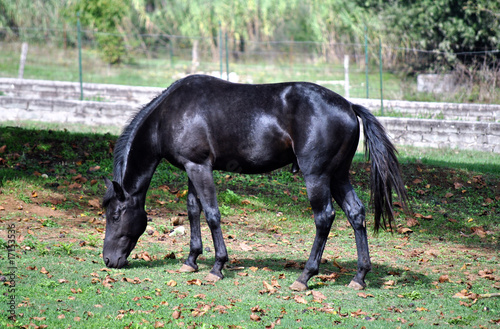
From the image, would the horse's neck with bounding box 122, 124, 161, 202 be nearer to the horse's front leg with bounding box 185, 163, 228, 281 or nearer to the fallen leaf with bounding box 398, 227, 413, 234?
the horse's front leg with bounding box 185, 163, 228, 281

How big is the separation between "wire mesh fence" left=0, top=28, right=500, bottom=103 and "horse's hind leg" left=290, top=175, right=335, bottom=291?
1143cm

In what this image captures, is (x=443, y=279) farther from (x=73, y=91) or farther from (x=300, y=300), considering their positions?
(x=73, y=91)

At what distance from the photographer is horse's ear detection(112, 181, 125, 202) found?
5.68m

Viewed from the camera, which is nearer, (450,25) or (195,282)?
(195,282)

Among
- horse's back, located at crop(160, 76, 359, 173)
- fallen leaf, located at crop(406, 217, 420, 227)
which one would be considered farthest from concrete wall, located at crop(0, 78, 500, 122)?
horse's back, located at crop(160, 76, 359, 173)

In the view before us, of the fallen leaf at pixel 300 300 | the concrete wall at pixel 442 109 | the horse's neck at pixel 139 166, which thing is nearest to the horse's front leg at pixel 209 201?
the horse's neck at pixel 139 166

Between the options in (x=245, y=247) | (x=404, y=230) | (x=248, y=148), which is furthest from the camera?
(x=404, y=230)

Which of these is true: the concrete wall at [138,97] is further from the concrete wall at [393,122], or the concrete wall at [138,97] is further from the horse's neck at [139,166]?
the horse's neck at [139,166]

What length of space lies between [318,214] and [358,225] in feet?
1.56

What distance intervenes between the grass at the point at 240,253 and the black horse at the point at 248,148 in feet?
1.30

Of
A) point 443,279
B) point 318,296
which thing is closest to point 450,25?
point 443,279

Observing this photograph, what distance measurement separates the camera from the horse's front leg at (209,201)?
226 inches

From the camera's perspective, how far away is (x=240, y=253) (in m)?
6.87

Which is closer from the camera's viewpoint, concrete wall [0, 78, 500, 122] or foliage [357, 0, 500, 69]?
concrete wall [0, 78, 500, 122]
